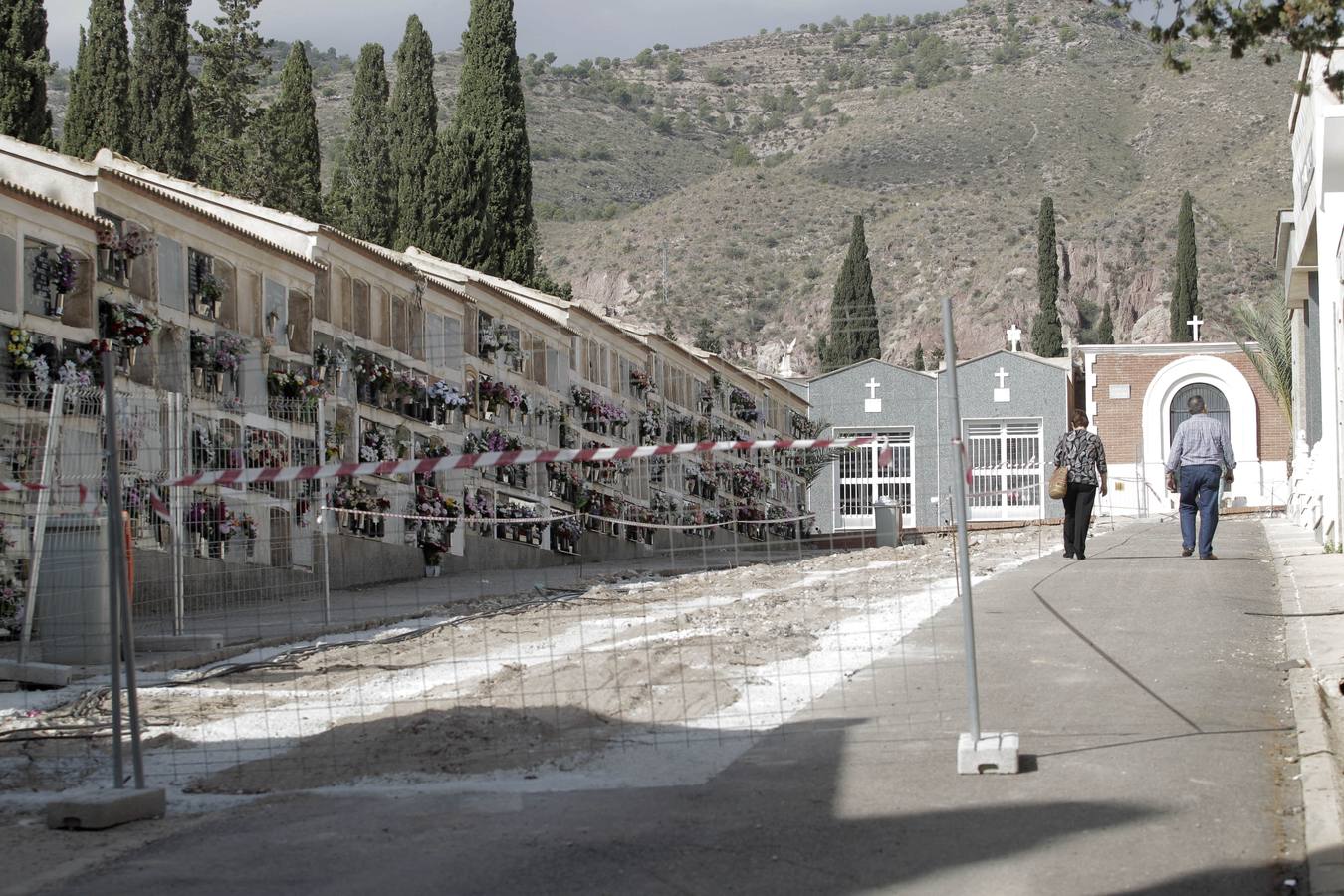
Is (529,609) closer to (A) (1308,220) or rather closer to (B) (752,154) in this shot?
(A) (1308,220)

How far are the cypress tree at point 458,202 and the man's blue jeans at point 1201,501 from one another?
31674mm

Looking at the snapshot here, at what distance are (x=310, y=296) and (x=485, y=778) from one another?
21.8 m

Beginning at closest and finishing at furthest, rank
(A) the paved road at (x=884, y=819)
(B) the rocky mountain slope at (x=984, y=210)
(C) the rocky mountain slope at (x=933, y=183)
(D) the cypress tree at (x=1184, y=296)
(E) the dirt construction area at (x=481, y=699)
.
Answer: (A) the paved road at (x=884, y=819) → (E) the dirt construction area at (x=481, y=699) → (D) the cypress tree at (x=1184, y=296) → (B) the rocky mountain slope at (x=984, y=210) → (C) the rocky mountain slope at (x=933, y=183)

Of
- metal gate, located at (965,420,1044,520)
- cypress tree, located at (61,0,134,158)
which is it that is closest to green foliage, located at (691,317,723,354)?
metal gate, located at (965,420,1044,520)

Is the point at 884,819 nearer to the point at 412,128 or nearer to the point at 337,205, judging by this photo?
the point at 412,128

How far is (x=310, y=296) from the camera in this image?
2950 centimetres

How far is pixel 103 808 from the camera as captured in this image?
8.02m

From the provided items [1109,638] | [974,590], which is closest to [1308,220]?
[974,590]

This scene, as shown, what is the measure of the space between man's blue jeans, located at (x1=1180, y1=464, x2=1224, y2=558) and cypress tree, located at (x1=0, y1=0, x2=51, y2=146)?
26.8 meters

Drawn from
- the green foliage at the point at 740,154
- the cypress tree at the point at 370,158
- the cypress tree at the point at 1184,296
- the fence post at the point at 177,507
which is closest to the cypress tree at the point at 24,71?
the cypress tree at the point at 370,158

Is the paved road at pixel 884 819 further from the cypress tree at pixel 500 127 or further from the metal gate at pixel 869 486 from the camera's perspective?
the cypress tree at pixel 500 127

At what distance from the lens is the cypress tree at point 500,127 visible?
50.3 meters

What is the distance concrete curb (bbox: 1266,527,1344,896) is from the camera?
632cm

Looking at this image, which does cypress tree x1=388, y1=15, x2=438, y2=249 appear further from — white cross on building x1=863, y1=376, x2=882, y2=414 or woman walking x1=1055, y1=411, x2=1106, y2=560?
woman walking x1=1055, y1=411, x2=1106, y2=560
